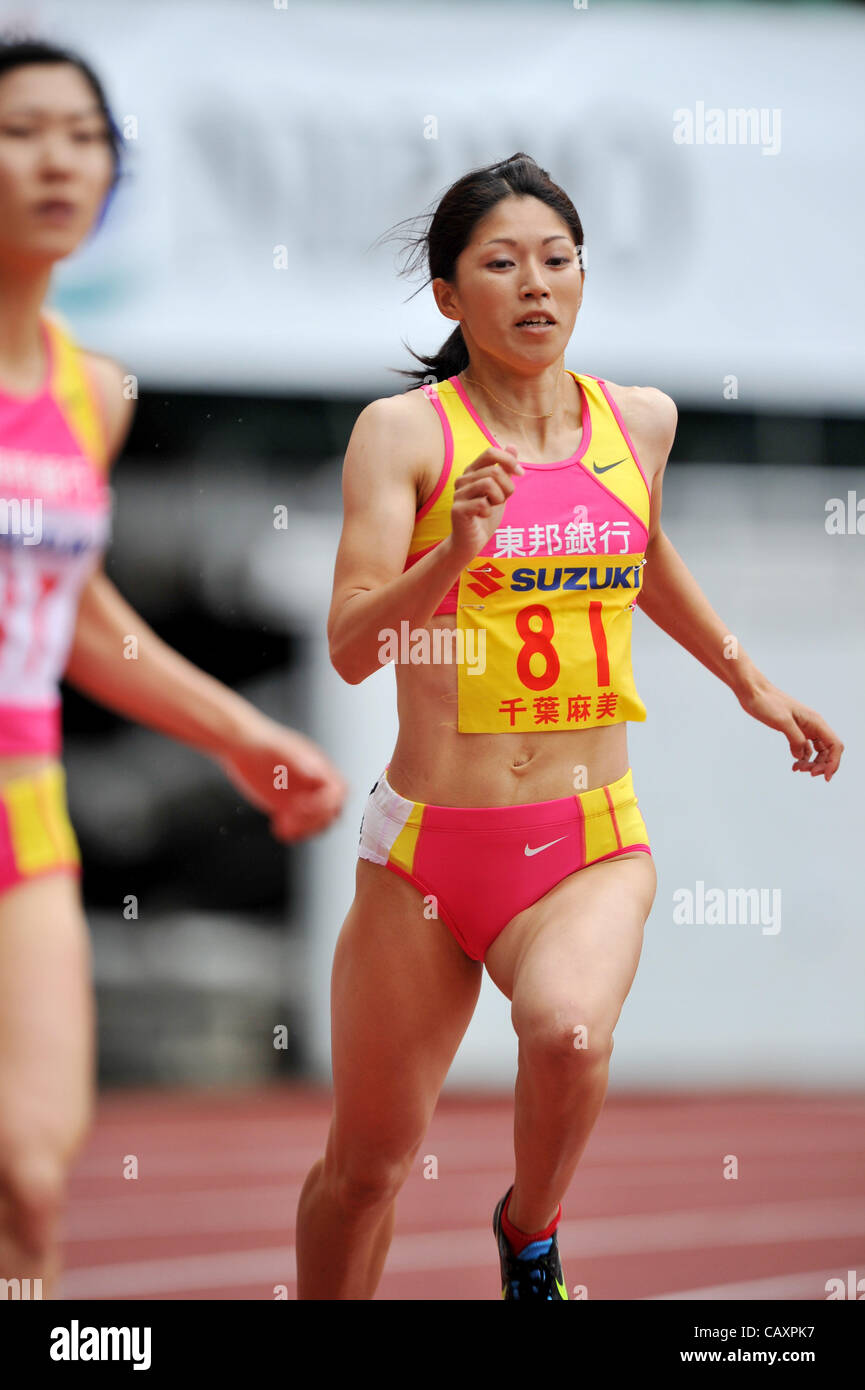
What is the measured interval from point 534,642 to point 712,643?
522mm

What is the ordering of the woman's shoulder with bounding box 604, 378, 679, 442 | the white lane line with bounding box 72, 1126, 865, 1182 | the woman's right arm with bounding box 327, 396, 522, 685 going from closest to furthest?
the woman's right arm with bounding box 327, 396, 522, 685 → the woman's shoulder with bounding box 604, 378, 679, 442 → the white lane line with bounding box 72, 1126, 865, 1182

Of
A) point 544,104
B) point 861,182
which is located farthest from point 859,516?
point 544,104

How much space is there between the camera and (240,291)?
5992 millimetres

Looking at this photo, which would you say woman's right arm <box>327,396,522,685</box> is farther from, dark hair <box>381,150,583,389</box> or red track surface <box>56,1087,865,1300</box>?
red track surface <box>56,1087,865,1300</box>

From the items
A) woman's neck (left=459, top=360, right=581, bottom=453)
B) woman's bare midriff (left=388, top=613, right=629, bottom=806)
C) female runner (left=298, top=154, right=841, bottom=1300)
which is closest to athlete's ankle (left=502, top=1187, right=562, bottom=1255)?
female runner (left=298, top=154, right=841, bottom=1300)

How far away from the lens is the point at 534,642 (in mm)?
3139

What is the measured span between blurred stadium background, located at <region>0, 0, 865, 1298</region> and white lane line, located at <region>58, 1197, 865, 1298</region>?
0.10ft

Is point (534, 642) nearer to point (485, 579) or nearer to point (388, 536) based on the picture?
point (485, 579)

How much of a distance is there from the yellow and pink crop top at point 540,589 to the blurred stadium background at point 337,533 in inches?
50.3

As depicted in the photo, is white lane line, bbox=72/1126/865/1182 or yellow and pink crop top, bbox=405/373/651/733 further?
white lane line, bbox=72/1126/865/1182

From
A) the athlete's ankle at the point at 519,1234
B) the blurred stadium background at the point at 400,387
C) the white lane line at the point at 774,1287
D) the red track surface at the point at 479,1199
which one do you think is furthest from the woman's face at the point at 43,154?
the white lane line at the point at 774,1287

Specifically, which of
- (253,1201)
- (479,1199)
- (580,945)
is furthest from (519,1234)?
(253,1201)

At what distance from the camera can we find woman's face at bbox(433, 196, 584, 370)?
3.13 meters

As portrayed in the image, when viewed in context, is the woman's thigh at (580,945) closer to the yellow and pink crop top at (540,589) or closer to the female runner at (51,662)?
the yellow and pink crop top at (540,589)
